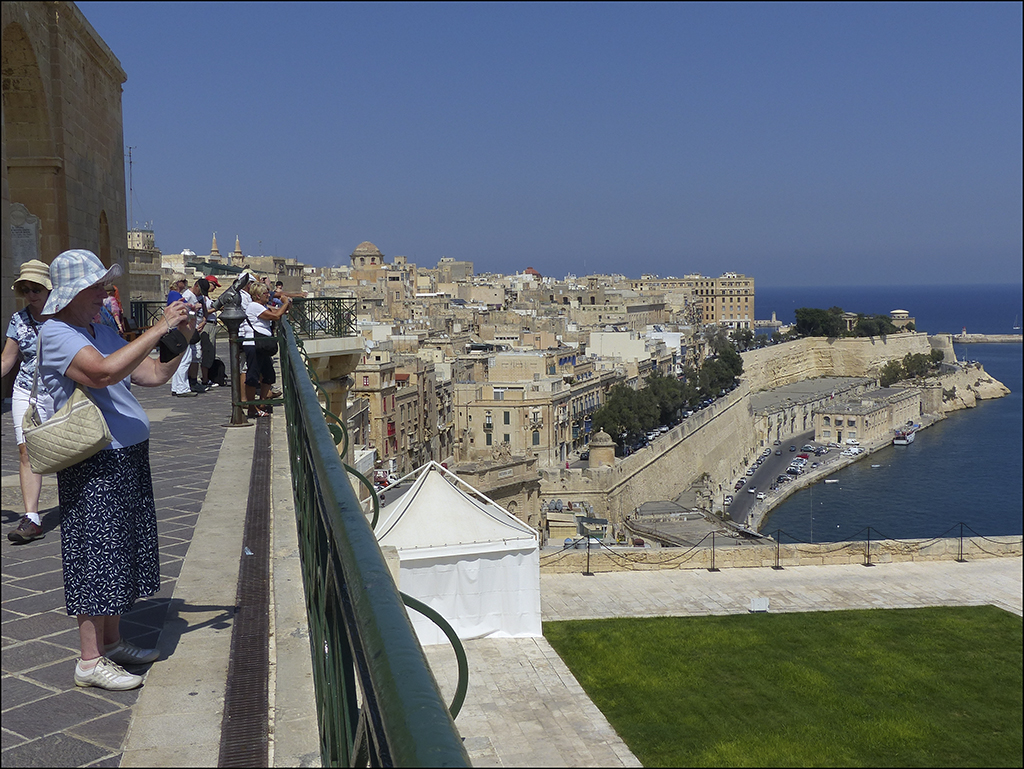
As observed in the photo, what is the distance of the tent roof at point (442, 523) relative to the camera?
9.30m

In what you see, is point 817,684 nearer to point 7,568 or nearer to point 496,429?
point 7,568

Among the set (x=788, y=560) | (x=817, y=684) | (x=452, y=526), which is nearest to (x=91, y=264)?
(x=452, y=526)

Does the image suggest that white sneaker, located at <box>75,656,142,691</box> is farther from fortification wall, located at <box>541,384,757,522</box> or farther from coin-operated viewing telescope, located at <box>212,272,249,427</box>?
fortification wall, located at <box>541,384,757,522</box>

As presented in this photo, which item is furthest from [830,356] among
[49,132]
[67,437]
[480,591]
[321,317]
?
[67,437]

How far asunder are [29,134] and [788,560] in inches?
431

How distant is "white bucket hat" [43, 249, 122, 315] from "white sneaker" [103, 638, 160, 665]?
0.64 metres

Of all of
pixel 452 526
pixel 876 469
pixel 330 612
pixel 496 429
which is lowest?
pixel 876 469

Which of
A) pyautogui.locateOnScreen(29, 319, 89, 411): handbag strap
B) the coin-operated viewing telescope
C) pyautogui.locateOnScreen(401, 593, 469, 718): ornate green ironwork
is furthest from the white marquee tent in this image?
pyautogui.locateOnScreen(401, 593, 469, 718): ornate green ironwork

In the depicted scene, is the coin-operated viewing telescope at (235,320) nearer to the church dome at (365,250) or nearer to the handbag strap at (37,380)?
the handbag strap at (37,380)

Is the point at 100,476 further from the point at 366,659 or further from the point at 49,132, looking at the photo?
the point at 49,132

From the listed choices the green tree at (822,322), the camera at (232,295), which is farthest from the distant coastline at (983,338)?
the camera at (232,295)

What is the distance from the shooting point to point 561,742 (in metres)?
8.05

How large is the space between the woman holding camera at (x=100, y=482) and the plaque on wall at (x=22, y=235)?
4.88 m

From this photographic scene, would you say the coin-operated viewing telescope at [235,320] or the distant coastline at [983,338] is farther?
the distant coastline at [983,338]
